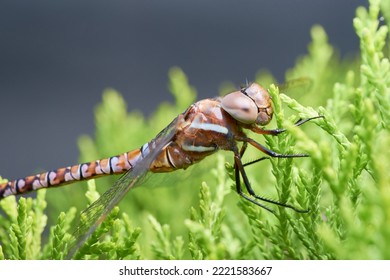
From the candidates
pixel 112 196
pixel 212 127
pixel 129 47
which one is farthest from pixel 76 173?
pixel 129 47

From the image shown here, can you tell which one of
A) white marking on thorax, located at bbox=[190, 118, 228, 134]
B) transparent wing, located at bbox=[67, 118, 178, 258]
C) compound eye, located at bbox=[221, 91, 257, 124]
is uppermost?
compound eye, located at bbox=[221, 91, 257, 124]

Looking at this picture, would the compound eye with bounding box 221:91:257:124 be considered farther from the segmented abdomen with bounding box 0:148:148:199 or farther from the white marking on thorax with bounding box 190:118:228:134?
the segmented abdomen with bounding box 0:148:148:199

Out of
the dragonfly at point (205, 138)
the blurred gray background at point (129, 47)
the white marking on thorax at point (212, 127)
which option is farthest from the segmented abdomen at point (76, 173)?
the blurred gray background at point (129, 47)

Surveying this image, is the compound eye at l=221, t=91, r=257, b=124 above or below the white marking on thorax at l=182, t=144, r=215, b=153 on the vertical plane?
above

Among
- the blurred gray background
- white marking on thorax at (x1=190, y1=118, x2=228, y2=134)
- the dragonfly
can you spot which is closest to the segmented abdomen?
the dragonfly

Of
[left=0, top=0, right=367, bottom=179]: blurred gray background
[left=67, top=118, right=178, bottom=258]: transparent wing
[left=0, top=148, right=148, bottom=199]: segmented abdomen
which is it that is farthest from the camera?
[left=0, top=0, right=367, bottom=179]: blurred gray background

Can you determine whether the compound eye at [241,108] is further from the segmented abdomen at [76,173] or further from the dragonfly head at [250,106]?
the segmented abdomen at [76,173]

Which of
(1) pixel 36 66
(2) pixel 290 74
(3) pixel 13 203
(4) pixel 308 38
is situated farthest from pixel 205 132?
(4) pixel 308 38
